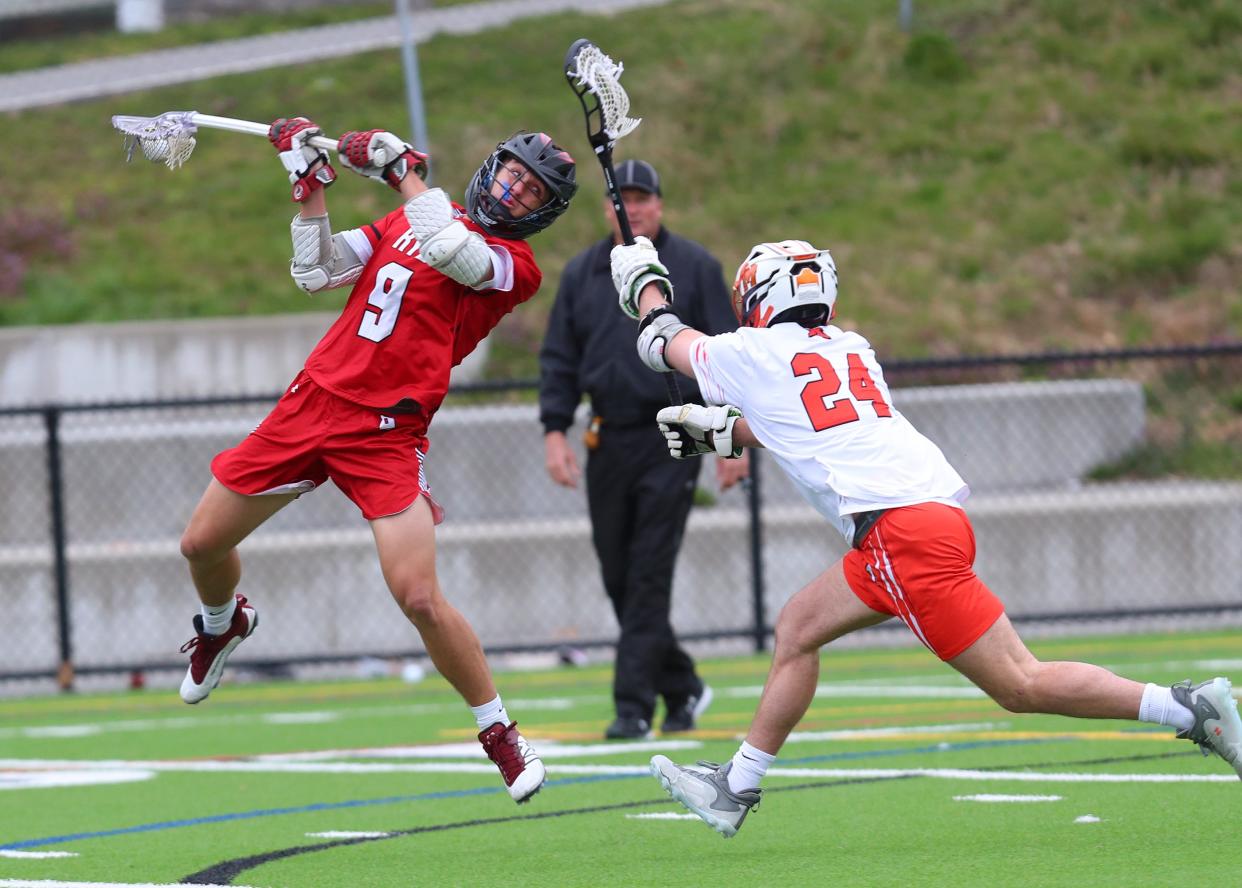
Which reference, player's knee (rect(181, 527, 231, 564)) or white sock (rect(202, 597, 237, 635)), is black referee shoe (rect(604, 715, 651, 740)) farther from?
player's knee (rect(181, 527, 231, 564))

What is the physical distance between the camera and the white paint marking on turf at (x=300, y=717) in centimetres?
1026

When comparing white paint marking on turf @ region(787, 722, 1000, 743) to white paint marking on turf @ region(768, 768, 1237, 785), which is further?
white paint marking on turf @ region(787, 722, 1000, 743)

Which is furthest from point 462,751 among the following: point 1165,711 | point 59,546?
point 59,546

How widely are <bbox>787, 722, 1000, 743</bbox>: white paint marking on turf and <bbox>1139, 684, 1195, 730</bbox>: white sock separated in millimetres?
3175

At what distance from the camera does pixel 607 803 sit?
667 cm

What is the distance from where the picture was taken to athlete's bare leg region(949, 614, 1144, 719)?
513cm

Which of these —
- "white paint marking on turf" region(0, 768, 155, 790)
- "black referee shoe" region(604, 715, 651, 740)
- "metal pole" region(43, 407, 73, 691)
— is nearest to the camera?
"white paint marking on turf" region(0, 768, 155, 790)

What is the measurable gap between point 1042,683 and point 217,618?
2.95m

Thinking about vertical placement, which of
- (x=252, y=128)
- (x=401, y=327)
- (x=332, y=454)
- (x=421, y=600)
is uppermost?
(x=252, y=128)

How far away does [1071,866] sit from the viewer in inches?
198

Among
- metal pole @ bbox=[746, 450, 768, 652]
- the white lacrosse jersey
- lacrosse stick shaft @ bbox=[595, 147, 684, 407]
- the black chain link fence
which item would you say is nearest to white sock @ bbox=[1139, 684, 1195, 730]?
the white lacrosse jersey

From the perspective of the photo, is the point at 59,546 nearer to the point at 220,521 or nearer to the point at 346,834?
the point at 220,521

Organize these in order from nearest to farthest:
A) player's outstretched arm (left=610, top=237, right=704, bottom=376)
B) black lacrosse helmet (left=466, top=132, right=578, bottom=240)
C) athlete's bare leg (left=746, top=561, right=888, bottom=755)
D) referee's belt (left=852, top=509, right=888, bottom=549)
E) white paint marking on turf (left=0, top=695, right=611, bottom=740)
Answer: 1. referee's belt (left=852, top=509, right=888, bottom=549)
2. athlete's bare leg (left=746, top=561, right=888, bottom=755)
3. player's outstretched arm (left=610, top=237, right=704, bottom=376)
4. black lacrosse helmet (left=466, top=132, right=578, bottom=240)
5. white paint marking on turf (left=0, top=695, right=611, bottom=740)

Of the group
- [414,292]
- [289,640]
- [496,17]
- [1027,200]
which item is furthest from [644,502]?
[496,17]
